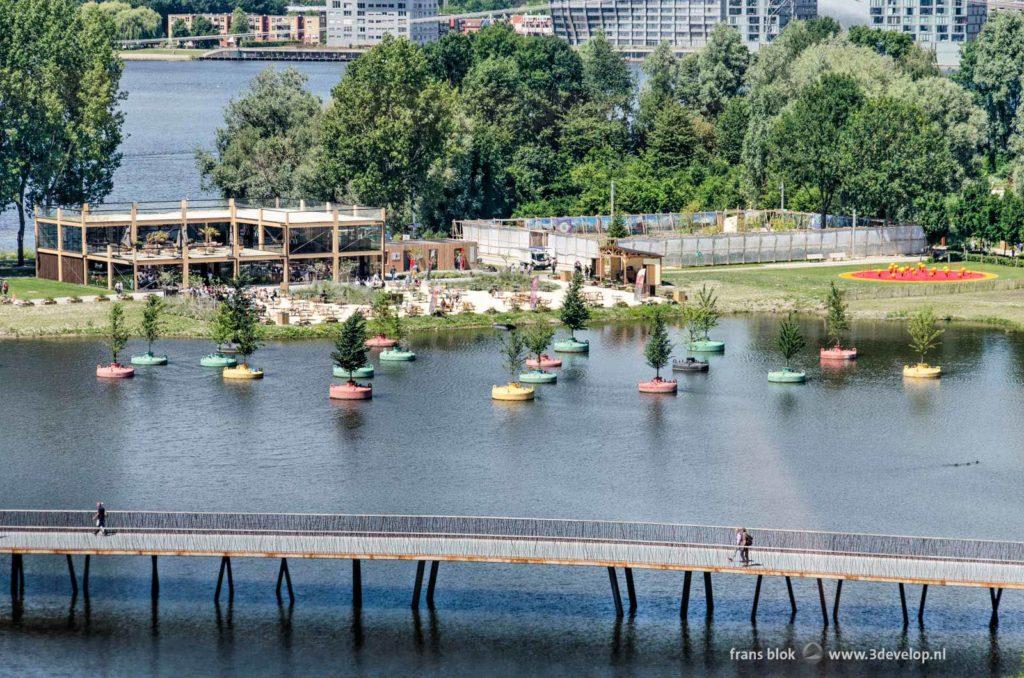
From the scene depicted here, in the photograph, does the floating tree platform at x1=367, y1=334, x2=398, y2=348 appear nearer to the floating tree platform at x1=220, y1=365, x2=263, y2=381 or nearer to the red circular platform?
the floating tree platform at x1=220, y1=365, x2=263, y2=381

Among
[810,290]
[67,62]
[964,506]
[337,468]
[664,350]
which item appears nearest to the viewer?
[964,506]

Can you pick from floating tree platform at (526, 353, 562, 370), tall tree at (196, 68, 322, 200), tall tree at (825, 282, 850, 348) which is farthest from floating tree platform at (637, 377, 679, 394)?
tall tree at (196, 68, 322, 200)

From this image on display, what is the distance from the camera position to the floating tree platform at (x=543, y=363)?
372ft

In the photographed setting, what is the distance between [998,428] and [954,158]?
82.5m

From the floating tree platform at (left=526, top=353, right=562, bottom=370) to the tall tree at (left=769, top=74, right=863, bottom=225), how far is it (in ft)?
192

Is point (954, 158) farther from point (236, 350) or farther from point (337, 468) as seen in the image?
point (337, 468)

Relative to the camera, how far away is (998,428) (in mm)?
97938

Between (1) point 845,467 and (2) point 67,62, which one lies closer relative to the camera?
(1) point 845,467

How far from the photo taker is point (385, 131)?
160 metres

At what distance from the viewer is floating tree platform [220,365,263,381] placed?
109500 mm

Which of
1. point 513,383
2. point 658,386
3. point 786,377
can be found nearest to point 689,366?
point 786,377

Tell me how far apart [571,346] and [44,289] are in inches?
1724

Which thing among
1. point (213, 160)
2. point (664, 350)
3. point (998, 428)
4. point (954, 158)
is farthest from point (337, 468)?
point (954, 158)

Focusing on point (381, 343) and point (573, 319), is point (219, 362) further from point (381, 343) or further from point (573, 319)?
point (573, 319)
